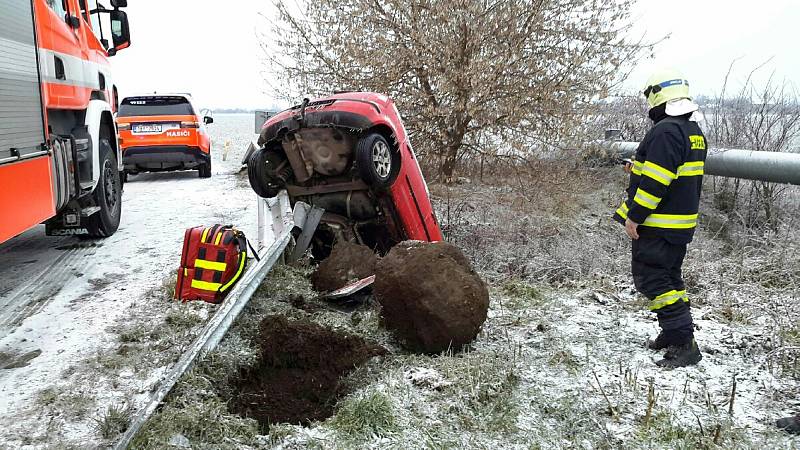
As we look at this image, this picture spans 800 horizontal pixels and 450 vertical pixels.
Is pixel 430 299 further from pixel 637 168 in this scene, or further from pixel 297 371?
pixel 637 168

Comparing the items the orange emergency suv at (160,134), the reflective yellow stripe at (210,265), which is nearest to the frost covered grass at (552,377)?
the reflective yellow stripe at (210,265)

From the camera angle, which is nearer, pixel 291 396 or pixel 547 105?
pixel 291 396

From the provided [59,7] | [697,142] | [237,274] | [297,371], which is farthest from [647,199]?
[59,7]

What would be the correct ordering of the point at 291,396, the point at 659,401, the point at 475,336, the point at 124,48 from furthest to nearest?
the point at 124,48, the point at 475,336, the point at 291,396, the point at 659,401

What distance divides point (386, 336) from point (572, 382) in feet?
4.13

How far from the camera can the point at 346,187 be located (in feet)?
16.2

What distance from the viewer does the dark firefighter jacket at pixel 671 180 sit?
3.41 meters

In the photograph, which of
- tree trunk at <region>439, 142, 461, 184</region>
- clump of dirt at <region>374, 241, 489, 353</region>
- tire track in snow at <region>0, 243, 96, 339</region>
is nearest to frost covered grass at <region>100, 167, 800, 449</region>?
clump of dirt at <region>374, 241, 489, 353</region>

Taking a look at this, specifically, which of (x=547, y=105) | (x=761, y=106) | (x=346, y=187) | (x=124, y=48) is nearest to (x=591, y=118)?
(x=547, y=105)

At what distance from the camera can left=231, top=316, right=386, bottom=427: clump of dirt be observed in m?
3.06

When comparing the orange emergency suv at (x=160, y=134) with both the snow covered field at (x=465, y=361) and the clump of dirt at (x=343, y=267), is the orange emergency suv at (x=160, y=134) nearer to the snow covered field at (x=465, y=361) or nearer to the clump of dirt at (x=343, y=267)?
the snow covered field at (x=465, y=361)

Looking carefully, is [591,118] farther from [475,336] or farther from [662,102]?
[475,336]

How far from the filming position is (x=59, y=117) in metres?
5.52

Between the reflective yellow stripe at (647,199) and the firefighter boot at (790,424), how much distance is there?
127 centimetres
